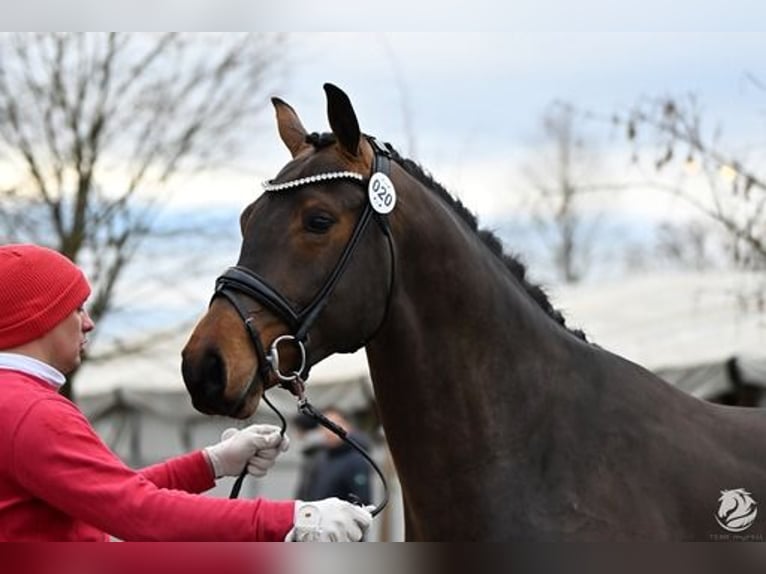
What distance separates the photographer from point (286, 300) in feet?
10.9

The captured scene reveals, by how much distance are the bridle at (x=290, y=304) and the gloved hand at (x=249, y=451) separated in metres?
0.04

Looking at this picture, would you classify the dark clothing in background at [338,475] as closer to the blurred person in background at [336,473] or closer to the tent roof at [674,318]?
the blurred person in background at [336,473]

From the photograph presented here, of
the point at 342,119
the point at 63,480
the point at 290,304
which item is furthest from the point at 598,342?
the point at 63,480

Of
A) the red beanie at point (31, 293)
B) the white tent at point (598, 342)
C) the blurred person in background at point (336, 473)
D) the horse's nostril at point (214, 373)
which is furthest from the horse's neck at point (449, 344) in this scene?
the white tent at point (598, 342)

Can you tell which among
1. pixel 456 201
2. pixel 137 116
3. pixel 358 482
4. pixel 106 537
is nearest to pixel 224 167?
pixel 137 116

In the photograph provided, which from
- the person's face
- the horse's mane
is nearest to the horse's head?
the horse's mane

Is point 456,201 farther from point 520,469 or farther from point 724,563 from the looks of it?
point 724,563

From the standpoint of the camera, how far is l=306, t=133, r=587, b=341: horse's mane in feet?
12.2

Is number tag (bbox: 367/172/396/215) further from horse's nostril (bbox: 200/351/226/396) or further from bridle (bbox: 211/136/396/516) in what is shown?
horse's nostril (bbox: 200/351/226/396)

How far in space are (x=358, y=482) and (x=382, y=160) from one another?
A: 242 inches

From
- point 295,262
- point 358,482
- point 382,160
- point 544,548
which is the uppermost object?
point 382,160

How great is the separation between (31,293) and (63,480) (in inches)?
16.4

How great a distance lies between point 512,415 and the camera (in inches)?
136

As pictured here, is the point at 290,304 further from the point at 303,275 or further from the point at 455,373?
the point at 455,373
